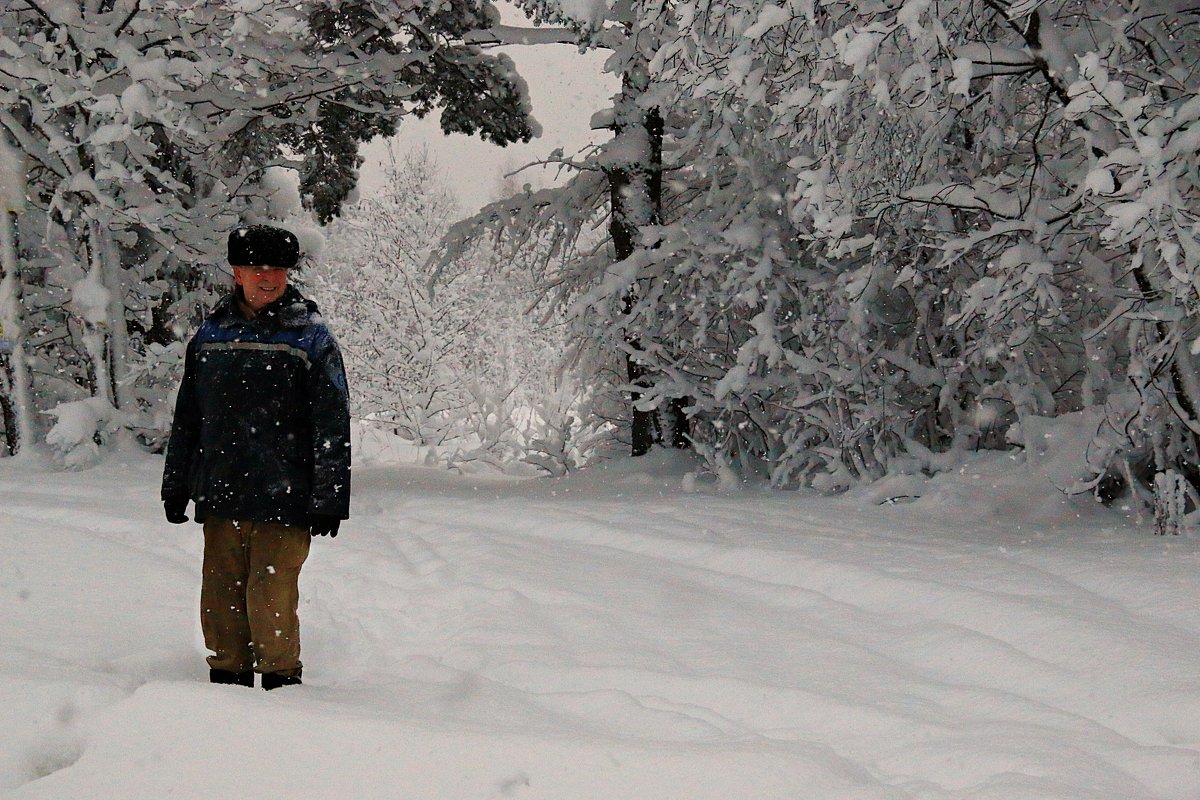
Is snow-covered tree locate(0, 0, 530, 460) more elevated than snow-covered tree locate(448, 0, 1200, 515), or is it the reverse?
snow-covered tree locate(0, 0, 530, 460)

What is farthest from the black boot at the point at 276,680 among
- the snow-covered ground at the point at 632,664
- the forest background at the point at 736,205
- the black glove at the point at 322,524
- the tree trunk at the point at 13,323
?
the tree trunk at the point at 13,323

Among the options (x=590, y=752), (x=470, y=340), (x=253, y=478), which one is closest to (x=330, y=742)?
(x=590, y=752)

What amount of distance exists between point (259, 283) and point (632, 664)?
2.04 meters

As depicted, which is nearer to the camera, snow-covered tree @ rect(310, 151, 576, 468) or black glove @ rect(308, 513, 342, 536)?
black glove @ rect(308, 513, 342, 536)

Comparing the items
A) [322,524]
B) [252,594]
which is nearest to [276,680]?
[252,594]

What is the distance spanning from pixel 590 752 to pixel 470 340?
2958cm

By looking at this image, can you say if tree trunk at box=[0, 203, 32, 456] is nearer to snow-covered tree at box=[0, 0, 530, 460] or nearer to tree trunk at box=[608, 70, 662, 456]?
snow-covered tree at box=[0, 0, 530, 460]

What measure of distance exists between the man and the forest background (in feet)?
9.26

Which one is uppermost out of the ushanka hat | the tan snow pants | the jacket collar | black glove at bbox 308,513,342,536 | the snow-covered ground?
the ushanka hat

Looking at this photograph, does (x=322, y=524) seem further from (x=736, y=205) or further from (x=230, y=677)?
(x=736, y=205)

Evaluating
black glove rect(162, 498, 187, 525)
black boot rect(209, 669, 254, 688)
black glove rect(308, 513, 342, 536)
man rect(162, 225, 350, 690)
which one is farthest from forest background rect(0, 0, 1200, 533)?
black boot rect(209, 669, 254, 688)

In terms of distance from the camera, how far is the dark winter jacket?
370cm

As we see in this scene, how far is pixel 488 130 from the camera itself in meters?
11.9

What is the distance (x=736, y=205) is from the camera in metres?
9.51
